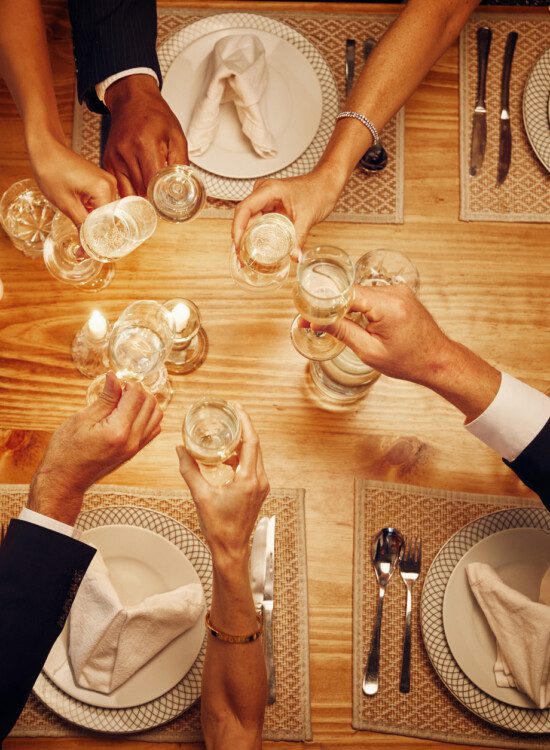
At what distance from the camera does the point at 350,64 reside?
5.54ft

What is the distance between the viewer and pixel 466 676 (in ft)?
4.43

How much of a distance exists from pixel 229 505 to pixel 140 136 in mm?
876

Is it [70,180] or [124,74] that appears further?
[124,74]

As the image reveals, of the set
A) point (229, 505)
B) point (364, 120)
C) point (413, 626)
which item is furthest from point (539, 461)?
point (364, 120)

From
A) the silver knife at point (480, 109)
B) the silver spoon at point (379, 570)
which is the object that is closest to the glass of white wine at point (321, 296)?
the silver spoon at point (379, 570)

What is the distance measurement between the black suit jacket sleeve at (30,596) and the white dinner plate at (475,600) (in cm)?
79

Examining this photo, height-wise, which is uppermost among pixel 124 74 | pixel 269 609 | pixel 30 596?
pixel 124 74

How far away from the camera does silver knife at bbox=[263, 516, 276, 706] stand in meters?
1.39

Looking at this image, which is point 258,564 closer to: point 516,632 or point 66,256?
point 516,632

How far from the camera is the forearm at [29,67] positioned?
152 centimetres

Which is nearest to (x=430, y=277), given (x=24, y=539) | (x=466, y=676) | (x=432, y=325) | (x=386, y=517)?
(x=432, y=325)

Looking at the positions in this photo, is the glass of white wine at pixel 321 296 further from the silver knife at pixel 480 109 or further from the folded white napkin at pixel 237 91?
the silver knife at pixel 480 109

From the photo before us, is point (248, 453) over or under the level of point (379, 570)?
over

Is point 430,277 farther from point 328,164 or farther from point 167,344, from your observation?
point 167,344
